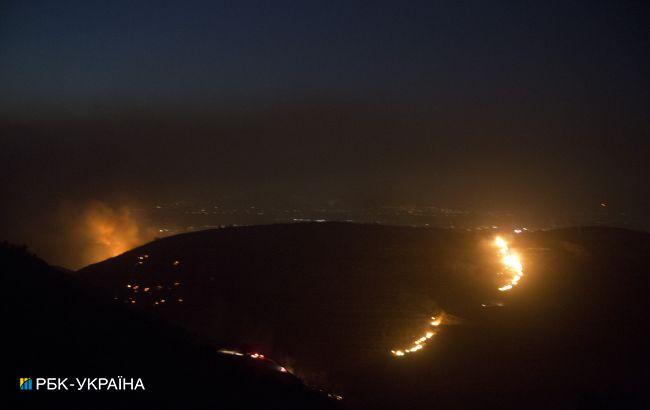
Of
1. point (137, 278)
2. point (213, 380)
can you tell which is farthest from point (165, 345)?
point (137, 278)

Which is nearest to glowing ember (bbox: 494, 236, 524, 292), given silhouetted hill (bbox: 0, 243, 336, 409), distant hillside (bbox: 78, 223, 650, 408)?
distant hillside (bbox: 78, 223, 650, 408)

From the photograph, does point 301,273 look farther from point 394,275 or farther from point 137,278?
point 137,278

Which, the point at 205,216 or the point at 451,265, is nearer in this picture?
the point at 451,265

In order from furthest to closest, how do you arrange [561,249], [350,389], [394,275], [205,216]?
[205,216]
[561,249]
[394,275]
[350,389]

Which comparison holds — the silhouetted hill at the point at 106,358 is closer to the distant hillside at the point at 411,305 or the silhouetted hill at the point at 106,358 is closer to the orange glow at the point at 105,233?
the distant hillside at the point at 411,305

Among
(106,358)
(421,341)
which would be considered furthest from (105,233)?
(106,358)

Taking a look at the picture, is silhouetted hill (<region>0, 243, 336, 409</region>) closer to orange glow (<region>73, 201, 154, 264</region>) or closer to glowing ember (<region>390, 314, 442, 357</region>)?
glowing ember (<region>390, 314, 442, 357</region>)

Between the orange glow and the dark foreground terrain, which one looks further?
the orange glow
